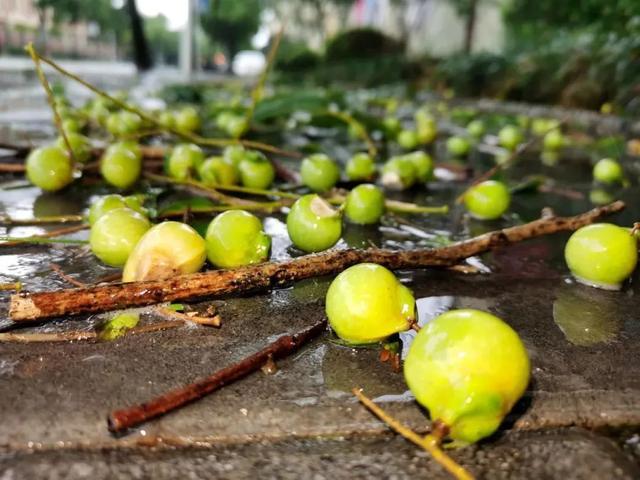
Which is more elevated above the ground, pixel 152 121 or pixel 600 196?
pixel 152 121

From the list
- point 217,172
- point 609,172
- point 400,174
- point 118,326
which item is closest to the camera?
point 118,326

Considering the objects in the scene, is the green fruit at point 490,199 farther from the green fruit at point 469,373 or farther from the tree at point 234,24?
the tree at point 234,24

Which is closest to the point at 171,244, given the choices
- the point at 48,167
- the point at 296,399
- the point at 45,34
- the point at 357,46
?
the point at 296,399

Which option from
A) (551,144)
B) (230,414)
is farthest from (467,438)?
(551,144)

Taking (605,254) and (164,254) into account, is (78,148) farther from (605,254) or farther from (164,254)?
(605,254)

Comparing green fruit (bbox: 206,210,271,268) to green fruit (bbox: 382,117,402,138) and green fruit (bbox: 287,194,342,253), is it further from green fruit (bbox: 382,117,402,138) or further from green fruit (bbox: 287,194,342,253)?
green fruit (bbox: 382,117,402,138)

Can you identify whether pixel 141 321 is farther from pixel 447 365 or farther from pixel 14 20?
pixel 14 20

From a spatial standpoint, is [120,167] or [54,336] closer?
[54,336]
